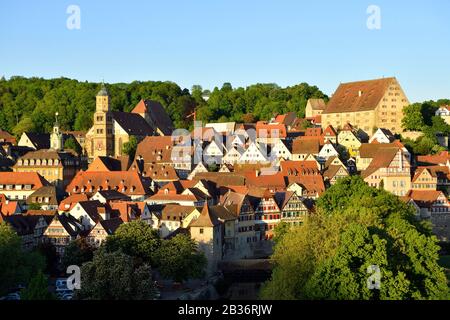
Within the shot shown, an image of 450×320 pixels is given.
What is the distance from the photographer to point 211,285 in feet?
173

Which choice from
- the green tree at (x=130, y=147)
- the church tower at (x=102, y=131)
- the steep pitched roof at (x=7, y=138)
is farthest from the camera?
the steep pitched roof at (x=7, y=138)

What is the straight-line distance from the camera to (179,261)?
165ft

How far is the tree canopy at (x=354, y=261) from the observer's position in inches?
1473

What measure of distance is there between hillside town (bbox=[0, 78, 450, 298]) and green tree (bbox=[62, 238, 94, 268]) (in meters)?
2.46

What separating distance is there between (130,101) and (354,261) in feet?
287

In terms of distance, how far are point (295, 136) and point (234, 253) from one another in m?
37.1

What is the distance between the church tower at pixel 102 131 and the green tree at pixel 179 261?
1710 inches

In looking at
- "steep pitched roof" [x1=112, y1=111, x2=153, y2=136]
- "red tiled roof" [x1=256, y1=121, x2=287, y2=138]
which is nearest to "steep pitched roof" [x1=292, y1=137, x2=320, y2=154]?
"red tiled roof" [x1=256, y1=121, x2=287, y2=138]

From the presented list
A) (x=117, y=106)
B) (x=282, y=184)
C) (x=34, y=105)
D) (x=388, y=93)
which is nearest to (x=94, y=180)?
(x=282, y=184)

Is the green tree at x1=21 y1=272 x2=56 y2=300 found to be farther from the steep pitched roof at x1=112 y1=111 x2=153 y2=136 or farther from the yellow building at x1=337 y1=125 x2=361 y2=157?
the steep pitched roof at x1=112 y1=111 x2=153 y2=136

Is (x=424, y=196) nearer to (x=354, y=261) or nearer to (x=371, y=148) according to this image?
(x=371, y=148)

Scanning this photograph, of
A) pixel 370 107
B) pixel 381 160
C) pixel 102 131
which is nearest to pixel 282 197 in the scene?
pixel 381 160

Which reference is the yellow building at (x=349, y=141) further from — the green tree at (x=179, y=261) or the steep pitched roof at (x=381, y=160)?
the green tree at (x=179, y=261)

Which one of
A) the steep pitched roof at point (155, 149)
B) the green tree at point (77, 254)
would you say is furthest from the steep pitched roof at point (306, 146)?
the green tree at point (77, 254)
